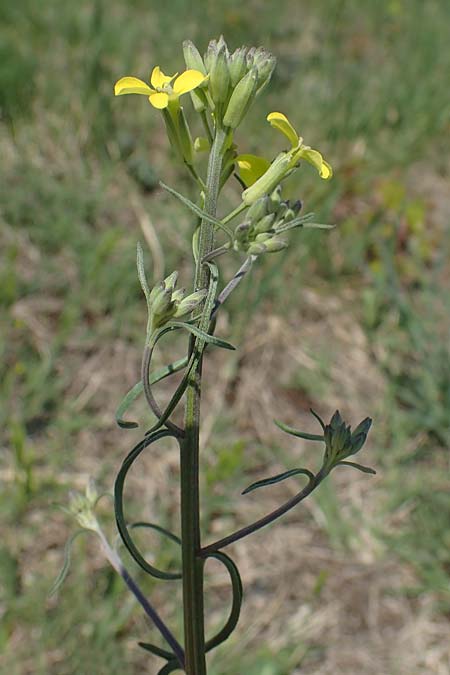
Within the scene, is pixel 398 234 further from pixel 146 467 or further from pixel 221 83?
pixel 221 83

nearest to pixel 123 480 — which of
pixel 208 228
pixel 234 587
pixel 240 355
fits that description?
pixel 234 587

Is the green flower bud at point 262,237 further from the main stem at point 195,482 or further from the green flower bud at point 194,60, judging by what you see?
the green flower bud at point 194,60

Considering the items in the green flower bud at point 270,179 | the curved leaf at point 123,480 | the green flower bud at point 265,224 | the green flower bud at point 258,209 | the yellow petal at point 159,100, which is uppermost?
the yellow petal at point 159,100

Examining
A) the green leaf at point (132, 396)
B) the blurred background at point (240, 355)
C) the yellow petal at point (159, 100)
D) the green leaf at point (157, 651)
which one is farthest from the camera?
the blurred background at point (240, 355)

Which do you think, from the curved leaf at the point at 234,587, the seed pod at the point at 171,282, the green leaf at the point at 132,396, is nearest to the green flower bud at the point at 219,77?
the seed pod at the point at 171,282

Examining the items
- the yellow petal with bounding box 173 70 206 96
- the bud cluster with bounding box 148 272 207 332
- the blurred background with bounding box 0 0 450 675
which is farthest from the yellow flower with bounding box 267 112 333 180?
the blurred background with bounding box 0 0 450 675

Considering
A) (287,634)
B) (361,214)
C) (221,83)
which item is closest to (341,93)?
(361,214)
